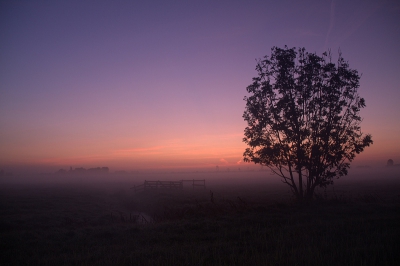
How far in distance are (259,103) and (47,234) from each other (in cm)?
1738

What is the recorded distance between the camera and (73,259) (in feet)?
28.3

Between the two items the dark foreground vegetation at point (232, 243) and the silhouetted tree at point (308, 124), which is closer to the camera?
the dark foreground vegetation at point (232, 243)

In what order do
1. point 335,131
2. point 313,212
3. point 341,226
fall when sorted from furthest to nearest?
1. point 335,131
2. point 313,212
3. point 341,226

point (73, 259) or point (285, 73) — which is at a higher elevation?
point (285, 73)

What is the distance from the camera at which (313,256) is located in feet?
25.3

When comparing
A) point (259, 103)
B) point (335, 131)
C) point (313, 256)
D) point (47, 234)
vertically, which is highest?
point (259, 103)

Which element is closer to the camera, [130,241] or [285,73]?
[130,241]

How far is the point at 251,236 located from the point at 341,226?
14.3 feet

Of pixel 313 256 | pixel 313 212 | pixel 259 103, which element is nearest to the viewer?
pixel 313 256

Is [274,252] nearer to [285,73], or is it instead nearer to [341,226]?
[341,226]

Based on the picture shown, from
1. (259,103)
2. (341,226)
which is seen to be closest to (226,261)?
(341,226)

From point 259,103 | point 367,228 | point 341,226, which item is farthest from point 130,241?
point 259,103

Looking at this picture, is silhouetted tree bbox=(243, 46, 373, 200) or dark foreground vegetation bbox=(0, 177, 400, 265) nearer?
dark foreground vegetation bbox=(0, 177, 400, 265)

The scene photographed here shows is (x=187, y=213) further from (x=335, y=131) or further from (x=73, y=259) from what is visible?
(x=335, y=131)
